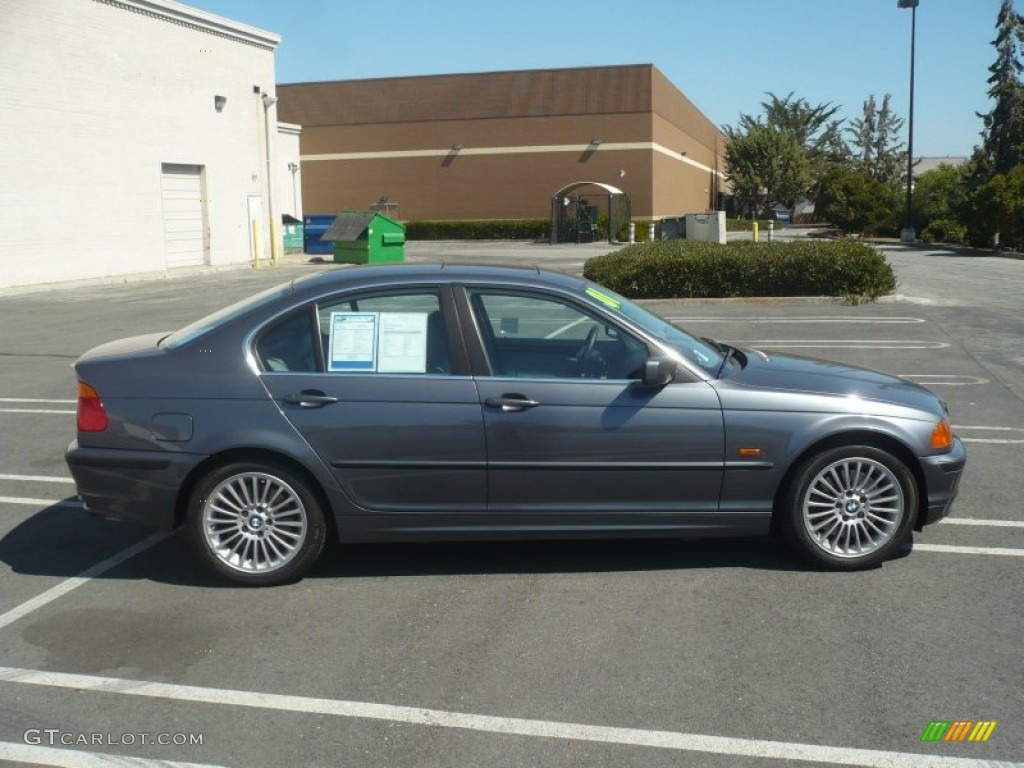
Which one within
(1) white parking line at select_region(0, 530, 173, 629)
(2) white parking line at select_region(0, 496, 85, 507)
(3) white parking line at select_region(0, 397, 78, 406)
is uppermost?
(3) white parking line at select_region(0, 397, 78, 406)

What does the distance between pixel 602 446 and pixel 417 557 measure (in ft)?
4.37

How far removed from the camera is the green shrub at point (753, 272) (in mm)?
18109

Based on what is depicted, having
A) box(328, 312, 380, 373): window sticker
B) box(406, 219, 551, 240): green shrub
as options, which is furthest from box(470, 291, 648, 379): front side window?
box(406, 219, 551, 240): green shrub

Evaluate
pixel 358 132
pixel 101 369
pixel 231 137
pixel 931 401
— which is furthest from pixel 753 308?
pixel 358 132

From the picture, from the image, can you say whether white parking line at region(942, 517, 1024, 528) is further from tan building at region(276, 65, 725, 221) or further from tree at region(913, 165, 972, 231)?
tan building at region(276, 65, 725, 221)

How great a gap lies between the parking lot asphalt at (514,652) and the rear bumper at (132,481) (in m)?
0.39

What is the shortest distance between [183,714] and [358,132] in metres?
53.4

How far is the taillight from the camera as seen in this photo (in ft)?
17.9

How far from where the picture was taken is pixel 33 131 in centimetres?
2536

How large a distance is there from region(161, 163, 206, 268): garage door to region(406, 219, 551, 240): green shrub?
2116 cm

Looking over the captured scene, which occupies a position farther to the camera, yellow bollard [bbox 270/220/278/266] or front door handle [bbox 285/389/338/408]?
yellow bollard [bbox 270/220/278/266]

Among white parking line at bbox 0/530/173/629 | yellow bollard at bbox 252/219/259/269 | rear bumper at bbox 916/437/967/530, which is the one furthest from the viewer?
yellow bollard at bbox 252/219/259/269

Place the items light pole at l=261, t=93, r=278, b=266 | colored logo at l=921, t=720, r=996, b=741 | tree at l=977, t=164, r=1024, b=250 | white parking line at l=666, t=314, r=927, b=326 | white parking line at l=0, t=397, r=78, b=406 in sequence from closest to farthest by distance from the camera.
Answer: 1. colored logo at l=921, t=720, r=996, b=741
2. white parking line at l=0, t=397, r=78, b=406
3. white parking line at l=666, t=314, r=927, b=326
4. tree at l=977, t=164, r=1024, b=250
5. light pole at l=261, t=93, r=278, b=266

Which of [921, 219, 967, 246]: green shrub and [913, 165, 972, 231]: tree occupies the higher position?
[913, 165, 972, 231]: tree
